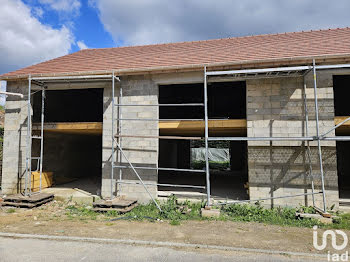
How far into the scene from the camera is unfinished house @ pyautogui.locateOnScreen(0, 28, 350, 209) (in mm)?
6887

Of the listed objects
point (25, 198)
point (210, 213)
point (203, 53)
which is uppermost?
point (203, 53)

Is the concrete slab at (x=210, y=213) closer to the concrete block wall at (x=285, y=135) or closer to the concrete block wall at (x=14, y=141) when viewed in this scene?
the concrete block wall at (x=285, y=135)

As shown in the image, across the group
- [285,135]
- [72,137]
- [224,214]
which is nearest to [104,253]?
[224,214]

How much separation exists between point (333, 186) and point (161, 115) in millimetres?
8584

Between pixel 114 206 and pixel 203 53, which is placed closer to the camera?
pixel 114 206

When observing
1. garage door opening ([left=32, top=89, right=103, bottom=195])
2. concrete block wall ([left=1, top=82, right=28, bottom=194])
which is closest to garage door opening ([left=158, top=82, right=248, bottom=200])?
garage door opening ([left=32, top=89, right=103, bottom=195])

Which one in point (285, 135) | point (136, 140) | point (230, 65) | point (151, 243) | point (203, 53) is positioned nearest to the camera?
point (151, 243)

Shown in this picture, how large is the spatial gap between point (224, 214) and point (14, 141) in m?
8.69

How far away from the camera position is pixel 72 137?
40.5 ft

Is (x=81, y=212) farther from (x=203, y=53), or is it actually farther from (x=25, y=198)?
(x=203, y=53)

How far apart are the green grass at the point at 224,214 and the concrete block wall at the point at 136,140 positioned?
895mm

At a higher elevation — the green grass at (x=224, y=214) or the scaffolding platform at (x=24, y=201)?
the scaffolding platform at (x=24, y=201)

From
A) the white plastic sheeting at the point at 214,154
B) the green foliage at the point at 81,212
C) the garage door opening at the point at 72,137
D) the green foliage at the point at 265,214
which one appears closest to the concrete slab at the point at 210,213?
the green foliage at the point at 265,214

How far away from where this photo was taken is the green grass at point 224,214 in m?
6.12
